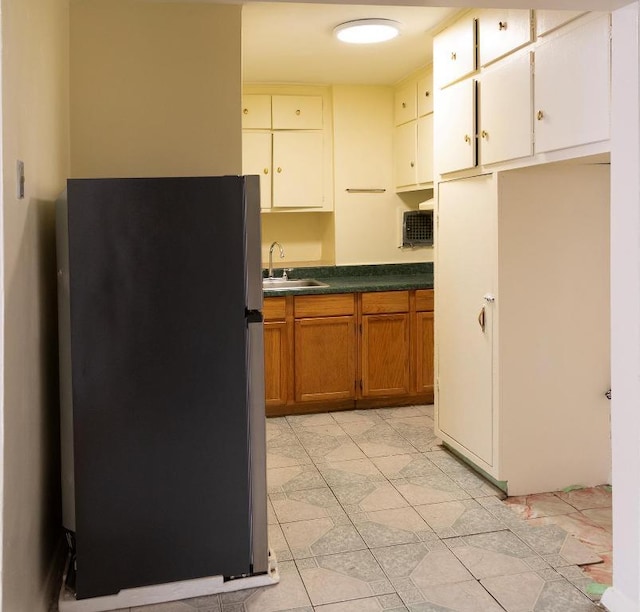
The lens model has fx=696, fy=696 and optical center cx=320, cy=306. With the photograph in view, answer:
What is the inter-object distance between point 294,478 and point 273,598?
1.18 m

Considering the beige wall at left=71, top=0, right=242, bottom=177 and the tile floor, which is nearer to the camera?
the tile floor

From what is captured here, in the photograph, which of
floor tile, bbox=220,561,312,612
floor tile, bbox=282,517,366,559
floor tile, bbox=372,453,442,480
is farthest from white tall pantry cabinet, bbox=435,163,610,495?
floor tile, bbox=220,561,312,612

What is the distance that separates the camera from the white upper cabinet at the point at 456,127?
341 centimetres

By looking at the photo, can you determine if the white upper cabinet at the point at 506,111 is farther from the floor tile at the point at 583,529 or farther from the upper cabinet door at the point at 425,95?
the floor tile at the point at 583,529

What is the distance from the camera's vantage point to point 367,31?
3.80 metres

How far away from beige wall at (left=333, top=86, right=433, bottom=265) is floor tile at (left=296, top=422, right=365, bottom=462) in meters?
1.42

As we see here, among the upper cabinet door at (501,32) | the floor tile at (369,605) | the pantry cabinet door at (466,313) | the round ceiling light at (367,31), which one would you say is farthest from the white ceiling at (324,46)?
the floor tile at (369,605)

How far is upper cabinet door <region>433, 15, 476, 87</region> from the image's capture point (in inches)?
134

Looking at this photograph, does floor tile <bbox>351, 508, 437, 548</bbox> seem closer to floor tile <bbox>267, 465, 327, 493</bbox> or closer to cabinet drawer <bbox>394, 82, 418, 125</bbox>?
floor tile <bbox>267, 465, 327, 493</bbox>

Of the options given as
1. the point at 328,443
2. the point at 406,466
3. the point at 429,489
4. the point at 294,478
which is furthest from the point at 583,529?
the point at 328,443

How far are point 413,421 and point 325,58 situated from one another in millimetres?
2432

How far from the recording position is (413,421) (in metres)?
4.61

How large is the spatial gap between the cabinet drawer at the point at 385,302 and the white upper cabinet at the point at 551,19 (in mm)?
2319

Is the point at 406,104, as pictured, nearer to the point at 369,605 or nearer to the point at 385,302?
the point at 385,302
